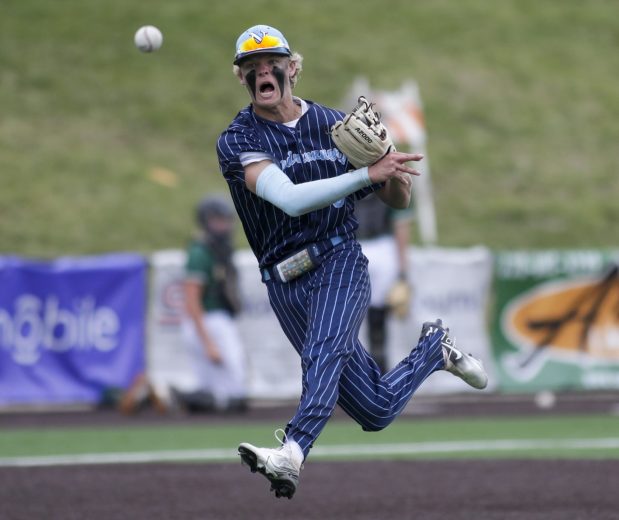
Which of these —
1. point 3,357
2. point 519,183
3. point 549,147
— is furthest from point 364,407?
point 549,147

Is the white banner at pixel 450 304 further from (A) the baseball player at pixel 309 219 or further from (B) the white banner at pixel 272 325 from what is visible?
(A) the baseball player at pixel 309 219

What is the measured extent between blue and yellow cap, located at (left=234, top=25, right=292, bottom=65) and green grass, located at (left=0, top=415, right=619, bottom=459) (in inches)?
182

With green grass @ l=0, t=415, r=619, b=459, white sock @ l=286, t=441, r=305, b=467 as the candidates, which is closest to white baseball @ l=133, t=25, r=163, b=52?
white sock @ l=286, t=441, r=305, b=467

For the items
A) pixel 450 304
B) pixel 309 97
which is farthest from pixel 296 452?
pixel 309 97

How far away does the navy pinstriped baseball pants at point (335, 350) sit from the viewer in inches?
242

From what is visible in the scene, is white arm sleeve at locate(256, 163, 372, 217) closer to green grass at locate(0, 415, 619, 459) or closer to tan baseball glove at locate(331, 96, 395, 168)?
tan baseball glove at locate(331, 96, 395, 168)

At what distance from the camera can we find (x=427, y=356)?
A: 6.98 meters

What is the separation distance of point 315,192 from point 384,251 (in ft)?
21.4

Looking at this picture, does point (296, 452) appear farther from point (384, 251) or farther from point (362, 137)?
point (384, 251)

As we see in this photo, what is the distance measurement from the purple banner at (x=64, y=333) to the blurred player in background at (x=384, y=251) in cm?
339

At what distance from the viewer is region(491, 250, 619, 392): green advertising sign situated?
1499cm

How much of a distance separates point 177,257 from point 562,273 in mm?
4541

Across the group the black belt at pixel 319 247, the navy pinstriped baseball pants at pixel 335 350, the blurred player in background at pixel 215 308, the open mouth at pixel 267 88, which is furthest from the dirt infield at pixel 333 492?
the blurred player in background at pixel 215 308

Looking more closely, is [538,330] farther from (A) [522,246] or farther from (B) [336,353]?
(B) [336,353]
